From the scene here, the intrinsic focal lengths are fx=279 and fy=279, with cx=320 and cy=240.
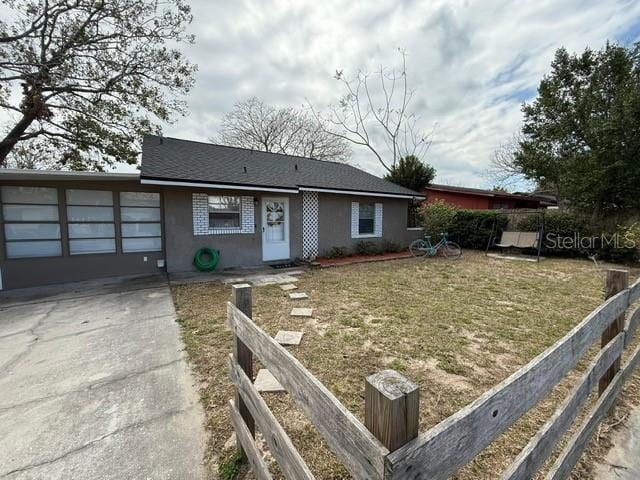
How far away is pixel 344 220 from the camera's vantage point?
9688mm

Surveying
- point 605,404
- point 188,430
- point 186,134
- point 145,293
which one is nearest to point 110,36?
point 186,134

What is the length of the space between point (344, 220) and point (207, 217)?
4.49 meters

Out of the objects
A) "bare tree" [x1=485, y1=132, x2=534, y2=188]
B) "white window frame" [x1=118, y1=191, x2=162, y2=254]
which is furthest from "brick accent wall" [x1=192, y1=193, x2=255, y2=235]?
"bare tree" [x1=485, y1=132, x2=534, y2=188]

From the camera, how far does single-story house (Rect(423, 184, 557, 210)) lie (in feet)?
53.9

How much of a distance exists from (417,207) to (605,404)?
11.2 m

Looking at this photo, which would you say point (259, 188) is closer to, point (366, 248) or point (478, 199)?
point (366, 248)

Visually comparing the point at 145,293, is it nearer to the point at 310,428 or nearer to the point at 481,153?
the point at 310,428

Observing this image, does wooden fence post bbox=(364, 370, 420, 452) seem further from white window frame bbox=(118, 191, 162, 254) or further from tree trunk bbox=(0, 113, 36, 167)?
tree trunk bbox=(0, 113, 36, 167)

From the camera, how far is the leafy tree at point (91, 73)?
8.61m

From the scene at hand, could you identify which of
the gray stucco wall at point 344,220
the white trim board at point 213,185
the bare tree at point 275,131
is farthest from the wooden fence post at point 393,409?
the bare tree at point 275,131

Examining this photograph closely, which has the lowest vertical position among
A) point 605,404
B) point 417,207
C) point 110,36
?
point 605,404

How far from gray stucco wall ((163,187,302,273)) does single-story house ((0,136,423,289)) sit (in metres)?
0.02

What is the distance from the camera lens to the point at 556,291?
17.8ft

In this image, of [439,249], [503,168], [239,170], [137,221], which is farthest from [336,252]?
[503,168]
